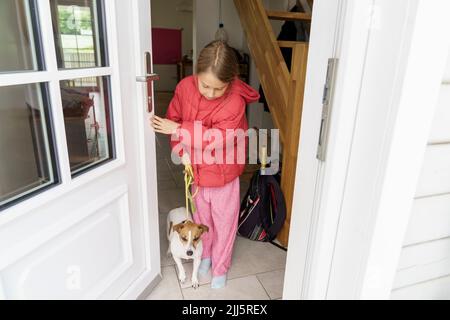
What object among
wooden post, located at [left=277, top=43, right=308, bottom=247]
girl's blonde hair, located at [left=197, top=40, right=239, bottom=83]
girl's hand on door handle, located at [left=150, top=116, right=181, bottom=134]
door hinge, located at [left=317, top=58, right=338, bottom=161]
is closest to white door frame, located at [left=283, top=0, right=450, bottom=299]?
door hinge, located at [left=317, top=58, right=338, bottom=161]

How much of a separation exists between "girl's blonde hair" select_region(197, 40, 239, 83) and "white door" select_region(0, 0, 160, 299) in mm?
232

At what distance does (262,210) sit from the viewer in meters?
2.04

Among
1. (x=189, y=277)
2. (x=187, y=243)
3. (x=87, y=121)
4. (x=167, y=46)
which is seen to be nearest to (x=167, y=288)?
(x=189, y=277)

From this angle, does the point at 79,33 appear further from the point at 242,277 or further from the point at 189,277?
the point at 242,277

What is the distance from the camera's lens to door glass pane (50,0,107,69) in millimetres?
952

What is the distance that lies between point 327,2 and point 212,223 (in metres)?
1.30

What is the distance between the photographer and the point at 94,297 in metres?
1.23

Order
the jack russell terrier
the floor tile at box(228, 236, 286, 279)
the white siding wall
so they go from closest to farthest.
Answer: the white siding wall < the jack russell terrier < the floor tile at box(228, 236, 286, 279)

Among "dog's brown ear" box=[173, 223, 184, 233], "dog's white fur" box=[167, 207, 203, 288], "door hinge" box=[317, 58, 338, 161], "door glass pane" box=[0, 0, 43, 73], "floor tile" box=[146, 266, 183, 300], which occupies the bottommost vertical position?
"floor tile" box=[146, 266, 183, 300]

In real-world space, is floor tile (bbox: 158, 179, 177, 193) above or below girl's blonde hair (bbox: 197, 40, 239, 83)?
below

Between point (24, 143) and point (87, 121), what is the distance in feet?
0.80

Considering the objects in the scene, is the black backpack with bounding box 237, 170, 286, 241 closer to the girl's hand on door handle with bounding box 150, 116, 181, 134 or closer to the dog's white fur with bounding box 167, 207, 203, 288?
the dog's white fur with bounding box 167, 207, 203, 288
